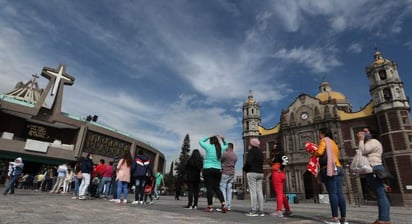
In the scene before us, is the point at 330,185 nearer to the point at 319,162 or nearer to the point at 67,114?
the point at 319,162

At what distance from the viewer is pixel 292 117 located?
37.8 m

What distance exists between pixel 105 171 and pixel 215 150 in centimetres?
627

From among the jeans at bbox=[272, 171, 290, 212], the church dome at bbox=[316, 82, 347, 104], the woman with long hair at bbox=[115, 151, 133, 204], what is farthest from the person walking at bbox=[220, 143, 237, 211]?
the church dome at bbox=[316, 82, 347, 104]

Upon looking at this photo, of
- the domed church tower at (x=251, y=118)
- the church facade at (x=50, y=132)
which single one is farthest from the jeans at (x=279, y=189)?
the domed church tower at (x=251, y=118)

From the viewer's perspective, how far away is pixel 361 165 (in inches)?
176

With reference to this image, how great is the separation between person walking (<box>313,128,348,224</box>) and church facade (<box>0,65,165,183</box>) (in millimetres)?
21624

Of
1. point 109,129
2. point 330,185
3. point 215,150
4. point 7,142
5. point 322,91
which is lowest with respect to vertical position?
point 330,185

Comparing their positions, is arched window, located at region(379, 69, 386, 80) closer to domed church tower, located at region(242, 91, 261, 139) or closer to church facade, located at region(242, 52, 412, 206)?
church facade, located at region(242, 52, 412, 206)

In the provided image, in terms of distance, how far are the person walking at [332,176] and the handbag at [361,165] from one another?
27 cm

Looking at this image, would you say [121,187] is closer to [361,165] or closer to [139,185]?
[139,185]

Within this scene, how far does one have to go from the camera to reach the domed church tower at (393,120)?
25766mm

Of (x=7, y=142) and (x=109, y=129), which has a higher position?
(x=109, y=129)

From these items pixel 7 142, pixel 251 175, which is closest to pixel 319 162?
pixel 251 175

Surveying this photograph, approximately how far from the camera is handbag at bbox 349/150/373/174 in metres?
4.37
